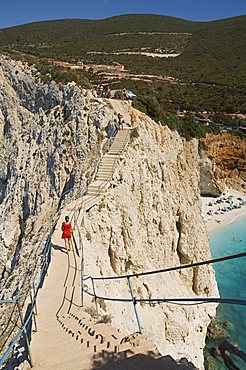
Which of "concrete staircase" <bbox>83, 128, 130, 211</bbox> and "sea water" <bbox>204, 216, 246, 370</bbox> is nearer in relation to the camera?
"concrete staircase" <bbox>83, 128, 130, 211</bbox>

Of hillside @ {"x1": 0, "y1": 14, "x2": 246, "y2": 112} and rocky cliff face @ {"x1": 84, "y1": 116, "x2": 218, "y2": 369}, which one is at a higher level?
hillside @ {"x1": 0, "y1": 14, "x2": 246, "y2": 112}

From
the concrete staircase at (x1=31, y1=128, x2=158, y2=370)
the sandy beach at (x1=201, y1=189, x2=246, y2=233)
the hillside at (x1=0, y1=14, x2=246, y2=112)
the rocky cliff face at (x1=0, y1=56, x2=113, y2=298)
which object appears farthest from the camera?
the hillside at (x1=0, y1=14, x2=246, y2=112)

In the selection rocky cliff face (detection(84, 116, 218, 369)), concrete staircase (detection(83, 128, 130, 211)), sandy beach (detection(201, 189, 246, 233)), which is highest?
concrete staircase (detection(83, 128, 130, 211))

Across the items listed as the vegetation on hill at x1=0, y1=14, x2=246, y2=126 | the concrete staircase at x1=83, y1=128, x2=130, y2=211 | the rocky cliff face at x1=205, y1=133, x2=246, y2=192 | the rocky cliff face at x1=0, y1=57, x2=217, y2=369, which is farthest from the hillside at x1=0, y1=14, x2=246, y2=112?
the concrete staircase at x1=83, y1=128, x2=130, y2=211

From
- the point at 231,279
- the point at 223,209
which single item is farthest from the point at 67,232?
the point at 223,209

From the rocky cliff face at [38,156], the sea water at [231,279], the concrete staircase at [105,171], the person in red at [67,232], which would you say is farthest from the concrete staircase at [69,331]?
the sea water at [231,279]

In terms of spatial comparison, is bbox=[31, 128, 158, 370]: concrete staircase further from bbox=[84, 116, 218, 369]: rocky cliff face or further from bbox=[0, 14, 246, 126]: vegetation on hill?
bbox=[0, 14, 246, 126]: vegetation on hill

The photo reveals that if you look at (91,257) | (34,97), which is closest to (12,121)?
(34,97)

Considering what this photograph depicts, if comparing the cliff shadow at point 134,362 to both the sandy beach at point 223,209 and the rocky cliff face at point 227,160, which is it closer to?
the sandy beach at point 223,209
